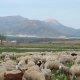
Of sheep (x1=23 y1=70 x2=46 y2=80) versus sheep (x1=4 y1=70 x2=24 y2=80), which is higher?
sheep (x1=4 y1=70 x2=24 y2=80)

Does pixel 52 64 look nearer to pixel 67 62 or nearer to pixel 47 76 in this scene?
pixel 47 76

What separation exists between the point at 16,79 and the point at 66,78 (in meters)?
5.61

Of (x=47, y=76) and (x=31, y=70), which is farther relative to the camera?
(x=47, y=76)

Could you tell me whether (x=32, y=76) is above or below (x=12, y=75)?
below

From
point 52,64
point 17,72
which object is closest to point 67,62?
point 52,64

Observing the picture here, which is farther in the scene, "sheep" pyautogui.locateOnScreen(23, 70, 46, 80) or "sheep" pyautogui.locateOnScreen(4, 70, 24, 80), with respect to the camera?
"sheep" pyautogui.locateOnScreen(23, 70, 46, 80)

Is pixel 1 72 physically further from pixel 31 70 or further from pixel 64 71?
pixel 64 71

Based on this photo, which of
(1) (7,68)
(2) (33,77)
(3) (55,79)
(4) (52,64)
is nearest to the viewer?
(2) (33,77)

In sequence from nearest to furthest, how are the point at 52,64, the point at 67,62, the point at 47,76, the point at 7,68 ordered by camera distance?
1. the point at 7,68
2. the point at 47,76
3. the point at 52,64
4. the point at 67,62

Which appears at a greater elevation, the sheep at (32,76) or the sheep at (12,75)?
the sheep at (12,75)

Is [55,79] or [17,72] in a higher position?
[17,72]

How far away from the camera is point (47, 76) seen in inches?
725

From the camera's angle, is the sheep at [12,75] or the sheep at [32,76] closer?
the sheep at [12,75]

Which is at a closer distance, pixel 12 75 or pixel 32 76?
pixel 12 75
